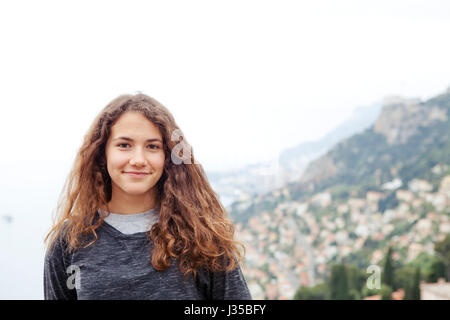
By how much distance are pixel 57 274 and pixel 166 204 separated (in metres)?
0.29

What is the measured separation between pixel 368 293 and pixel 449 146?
11479 mm

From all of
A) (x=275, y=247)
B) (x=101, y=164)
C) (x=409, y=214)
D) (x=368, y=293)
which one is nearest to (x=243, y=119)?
(x=275, y=247)

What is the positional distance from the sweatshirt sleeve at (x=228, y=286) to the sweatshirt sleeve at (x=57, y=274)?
1.05 ft

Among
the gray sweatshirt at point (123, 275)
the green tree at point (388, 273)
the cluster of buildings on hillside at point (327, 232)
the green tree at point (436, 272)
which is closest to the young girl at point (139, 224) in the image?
the gray sweatshirt at point (123, 275)

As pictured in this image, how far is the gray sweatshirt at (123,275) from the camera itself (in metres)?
0.93

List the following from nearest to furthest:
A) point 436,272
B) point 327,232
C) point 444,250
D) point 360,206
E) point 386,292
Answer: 1. point 436,272
2. point 386,292
3. point 444,250
4. point 327,232
5. point 360,206

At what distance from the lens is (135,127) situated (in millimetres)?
1042

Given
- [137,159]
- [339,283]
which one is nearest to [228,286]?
[137,159]

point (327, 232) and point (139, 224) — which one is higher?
point (139, 224)

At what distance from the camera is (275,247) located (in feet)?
73.6

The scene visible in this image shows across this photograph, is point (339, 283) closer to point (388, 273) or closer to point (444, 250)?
point (388, 273)

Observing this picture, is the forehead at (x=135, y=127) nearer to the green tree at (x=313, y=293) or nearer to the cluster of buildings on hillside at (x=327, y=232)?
the green tree at (x=313, y=293)

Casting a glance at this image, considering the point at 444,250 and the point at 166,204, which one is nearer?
the point at 166,204
